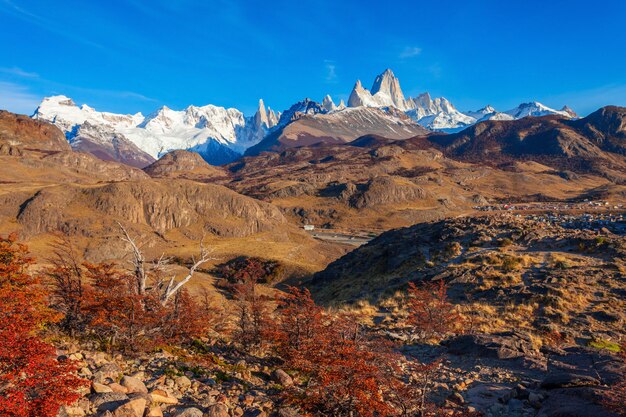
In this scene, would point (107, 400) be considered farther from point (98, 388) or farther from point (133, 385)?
point (133, 385)

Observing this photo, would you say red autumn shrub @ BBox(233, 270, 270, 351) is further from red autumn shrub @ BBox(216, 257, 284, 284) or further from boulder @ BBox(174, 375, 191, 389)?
red autumn shrub @ BBox(216, 257, 284, 284)

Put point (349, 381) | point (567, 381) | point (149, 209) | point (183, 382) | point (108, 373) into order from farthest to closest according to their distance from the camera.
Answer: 1. point (149, 209)
2. point (567, 381)
3. point (183, 382)
4. point (108, 373)
5. point (349, 381)

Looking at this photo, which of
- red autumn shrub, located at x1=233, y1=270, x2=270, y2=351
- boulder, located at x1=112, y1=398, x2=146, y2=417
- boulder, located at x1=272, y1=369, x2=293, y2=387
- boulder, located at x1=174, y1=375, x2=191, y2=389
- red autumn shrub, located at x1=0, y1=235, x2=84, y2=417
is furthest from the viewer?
red autumn shrub, located at x1=233, y1=270, x2=270, y2=351

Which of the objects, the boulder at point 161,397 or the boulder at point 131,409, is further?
the boulder at point 161,397

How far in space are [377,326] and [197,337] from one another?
43.4ft

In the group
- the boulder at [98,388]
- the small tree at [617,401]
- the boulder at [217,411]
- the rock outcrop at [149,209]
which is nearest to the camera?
the small tree at [617,401]

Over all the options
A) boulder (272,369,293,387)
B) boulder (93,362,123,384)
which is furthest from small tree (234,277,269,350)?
boulder (93,362,123,384)

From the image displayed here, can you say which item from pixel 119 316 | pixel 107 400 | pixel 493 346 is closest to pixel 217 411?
pixel 107 400

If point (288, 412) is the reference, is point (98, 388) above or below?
above

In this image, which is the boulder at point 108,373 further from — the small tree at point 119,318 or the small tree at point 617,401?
the small tree at point 617,401

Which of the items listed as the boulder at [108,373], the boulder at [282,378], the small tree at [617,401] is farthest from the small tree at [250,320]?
the small tree at [617,401]

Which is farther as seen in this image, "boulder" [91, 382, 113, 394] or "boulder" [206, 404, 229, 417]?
"boulder" [206, 404, 229, 417]

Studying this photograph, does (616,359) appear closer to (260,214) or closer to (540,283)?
(540,283)

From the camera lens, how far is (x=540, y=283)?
28.7 m
